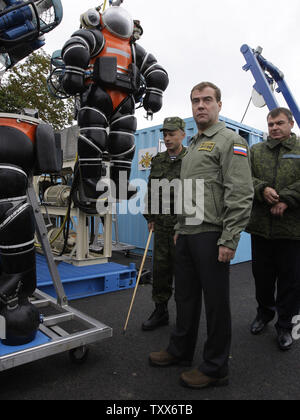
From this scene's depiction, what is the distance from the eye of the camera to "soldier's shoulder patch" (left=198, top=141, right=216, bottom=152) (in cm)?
Result: 177

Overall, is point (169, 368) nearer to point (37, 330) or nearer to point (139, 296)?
point (37, 330)

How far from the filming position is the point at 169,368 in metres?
2.00

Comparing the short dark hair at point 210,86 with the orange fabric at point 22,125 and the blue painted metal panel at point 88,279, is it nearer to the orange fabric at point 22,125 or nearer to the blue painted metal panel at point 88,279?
the orange fabric at point 22,125

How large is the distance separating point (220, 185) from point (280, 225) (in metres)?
0.88

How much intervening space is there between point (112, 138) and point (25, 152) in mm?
1325

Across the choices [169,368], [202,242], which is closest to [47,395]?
[169,368]

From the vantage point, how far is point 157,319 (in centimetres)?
265

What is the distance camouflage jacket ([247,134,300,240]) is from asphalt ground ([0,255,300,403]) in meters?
0.87

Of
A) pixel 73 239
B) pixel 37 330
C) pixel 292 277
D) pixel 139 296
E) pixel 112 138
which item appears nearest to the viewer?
pixel 37 330

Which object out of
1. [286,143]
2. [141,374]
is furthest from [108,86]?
[141,374]

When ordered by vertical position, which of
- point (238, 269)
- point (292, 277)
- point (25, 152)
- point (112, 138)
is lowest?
point (238, 269)

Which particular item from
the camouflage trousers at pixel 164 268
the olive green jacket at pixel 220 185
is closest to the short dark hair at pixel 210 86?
the olive green jacket at pixel 220 185

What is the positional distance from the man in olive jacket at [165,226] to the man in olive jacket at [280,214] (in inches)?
25.4

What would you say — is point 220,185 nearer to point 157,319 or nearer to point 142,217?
point 157,319
